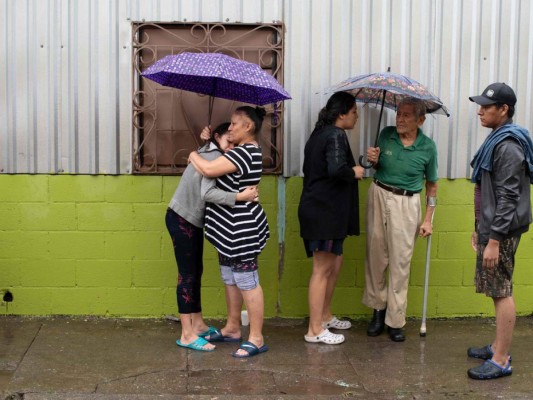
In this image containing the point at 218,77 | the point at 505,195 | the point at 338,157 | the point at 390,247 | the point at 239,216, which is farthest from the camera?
the point at 390,247

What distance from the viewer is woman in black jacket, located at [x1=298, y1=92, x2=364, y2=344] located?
19.4ft

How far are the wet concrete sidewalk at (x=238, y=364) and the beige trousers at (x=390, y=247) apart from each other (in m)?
0.30

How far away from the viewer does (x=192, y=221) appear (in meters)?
5.86

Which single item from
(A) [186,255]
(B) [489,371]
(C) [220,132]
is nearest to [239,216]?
(A) [186,255]

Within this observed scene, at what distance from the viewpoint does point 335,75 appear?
21.5 ft

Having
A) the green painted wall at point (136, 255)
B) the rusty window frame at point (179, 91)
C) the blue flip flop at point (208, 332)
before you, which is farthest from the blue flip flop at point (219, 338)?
the rusty window frame at point (179, 91)

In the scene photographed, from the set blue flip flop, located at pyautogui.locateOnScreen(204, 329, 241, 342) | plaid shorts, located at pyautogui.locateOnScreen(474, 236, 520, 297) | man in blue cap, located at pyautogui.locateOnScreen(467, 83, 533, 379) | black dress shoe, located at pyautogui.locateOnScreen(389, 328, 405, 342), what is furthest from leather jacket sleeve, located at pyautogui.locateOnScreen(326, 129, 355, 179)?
blue flip flop, located at pyautogui.locateOnScreen(204, 329, 241, 342)

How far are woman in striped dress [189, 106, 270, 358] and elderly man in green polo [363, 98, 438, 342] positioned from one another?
0.97 m

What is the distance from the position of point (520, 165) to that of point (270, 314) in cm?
249

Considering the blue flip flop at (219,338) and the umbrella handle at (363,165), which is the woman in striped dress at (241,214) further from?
the umbrella handle at (363,165)

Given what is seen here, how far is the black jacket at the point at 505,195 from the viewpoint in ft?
17.2

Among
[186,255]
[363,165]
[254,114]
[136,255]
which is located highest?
[254,114]

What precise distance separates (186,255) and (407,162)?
5.78ft

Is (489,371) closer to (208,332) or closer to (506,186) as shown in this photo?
(506,186)
